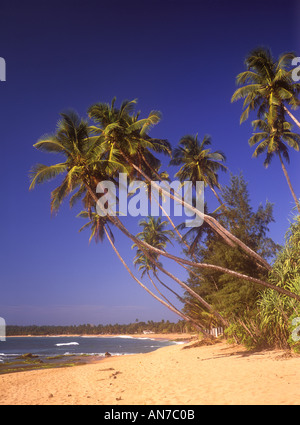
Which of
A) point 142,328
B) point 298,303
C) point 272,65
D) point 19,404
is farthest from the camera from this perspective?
point 142,328

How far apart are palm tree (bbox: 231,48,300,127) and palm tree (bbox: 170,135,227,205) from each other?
19.1ft

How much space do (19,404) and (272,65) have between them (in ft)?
59.0

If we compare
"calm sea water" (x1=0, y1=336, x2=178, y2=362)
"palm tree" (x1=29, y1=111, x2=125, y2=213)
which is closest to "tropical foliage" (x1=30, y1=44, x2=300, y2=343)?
"palm tree" (x1=29, y1=111, x2=125, y2=213)

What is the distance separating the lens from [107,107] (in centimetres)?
1738

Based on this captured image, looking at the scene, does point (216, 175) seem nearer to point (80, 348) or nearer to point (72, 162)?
point (72, 162)

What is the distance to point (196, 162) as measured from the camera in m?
22.5

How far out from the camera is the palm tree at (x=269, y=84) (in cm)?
1558

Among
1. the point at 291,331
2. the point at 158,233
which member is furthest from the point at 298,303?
the point at 158,233

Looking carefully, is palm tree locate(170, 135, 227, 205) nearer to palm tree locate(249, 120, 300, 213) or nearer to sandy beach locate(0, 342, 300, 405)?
palm tree locate(249, 120, 300, 213)

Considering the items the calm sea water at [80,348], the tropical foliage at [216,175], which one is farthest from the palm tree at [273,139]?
the calm sea water at [80,348]

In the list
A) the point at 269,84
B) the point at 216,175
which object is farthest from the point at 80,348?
the point at 269,84

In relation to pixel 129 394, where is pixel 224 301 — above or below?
above

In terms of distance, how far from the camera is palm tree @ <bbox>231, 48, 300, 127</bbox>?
15.6 metres

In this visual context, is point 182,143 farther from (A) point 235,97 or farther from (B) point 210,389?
(B) point 210,389
